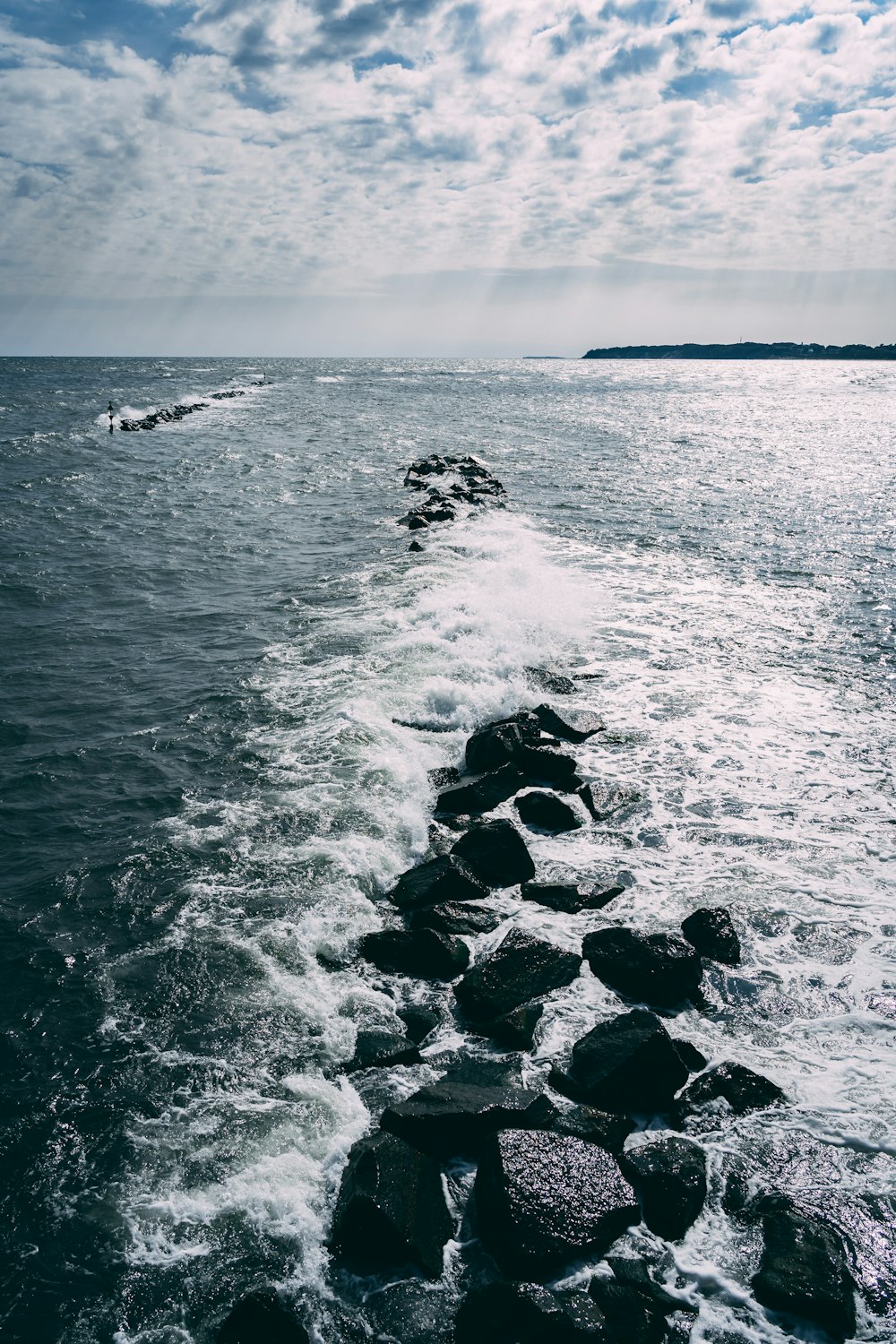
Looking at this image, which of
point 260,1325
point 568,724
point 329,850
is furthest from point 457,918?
point 568,724

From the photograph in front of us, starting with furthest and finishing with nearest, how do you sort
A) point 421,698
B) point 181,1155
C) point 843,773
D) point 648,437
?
point 648,437
point 421,698
point 843,773
point 181,1155

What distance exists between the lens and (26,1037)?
722 cm

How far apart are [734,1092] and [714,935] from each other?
78.4 inches

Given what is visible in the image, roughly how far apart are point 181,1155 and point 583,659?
1297cm

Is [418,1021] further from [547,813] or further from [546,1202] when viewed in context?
[547,813]

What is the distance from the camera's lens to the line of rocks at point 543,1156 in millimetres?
5055

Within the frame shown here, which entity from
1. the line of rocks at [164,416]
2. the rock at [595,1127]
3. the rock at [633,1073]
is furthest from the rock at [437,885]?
the line of rocks at [164,416]

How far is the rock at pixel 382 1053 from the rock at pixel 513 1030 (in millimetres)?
764

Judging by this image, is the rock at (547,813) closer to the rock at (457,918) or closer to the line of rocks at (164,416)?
the rock at (457,918)

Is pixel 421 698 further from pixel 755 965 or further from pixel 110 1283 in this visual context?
pixel 110 1283

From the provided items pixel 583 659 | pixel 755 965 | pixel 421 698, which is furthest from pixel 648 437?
pixel 755 965

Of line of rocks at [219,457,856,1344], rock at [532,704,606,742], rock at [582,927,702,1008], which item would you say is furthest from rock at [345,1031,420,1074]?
rock at [532,704,606,742]

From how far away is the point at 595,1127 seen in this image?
621 centimetres

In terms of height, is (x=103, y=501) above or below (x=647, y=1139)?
above
